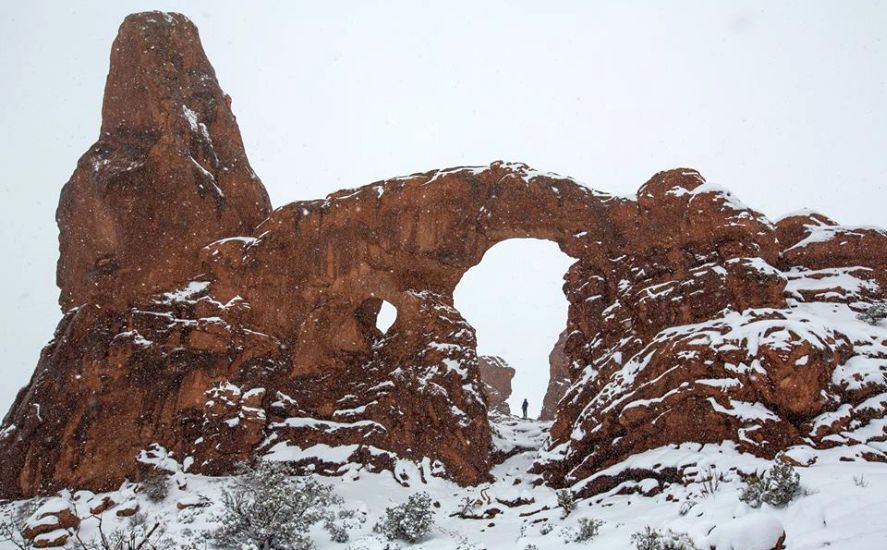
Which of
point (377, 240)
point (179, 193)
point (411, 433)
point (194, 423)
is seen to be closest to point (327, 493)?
point (411, 433)

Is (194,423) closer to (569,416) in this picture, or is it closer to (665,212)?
(569,416)

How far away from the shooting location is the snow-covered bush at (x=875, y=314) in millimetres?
21469

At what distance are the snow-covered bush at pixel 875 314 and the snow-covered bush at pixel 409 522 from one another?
17.6m

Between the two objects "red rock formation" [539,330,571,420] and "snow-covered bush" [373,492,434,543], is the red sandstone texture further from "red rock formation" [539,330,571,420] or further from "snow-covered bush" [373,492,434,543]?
"red rock formation" [539,330,571,420]

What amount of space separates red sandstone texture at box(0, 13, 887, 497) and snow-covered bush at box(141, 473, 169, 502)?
1600 millimetres

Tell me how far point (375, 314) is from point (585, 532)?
62.0 ft

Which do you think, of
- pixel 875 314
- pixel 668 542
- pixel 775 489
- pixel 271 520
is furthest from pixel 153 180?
pixel 875 314

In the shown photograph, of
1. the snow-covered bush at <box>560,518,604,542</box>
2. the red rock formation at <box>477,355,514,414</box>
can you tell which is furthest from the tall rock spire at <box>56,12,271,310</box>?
the red rock formation at <box>477,355,514,414</box>

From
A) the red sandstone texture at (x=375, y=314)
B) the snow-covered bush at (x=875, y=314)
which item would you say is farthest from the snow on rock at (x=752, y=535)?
the snow-covered bush at (x=875, y=314)

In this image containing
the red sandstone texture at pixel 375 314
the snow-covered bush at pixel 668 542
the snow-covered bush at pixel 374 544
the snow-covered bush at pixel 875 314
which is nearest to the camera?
the snow-covered bush at pixel 668 542

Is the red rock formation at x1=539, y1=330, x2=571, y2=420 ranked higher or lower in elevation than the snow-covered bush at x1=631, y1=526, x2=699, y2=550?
higher

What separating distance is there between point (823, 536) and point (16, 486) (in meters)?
28.4

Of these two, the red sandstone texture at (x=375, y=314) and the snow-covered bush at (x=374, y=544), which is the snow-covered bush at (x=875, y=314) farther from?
the snow-covered bush at (x=374, y=544)

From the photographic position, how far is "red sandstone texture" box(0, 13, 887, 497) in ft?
67.9
